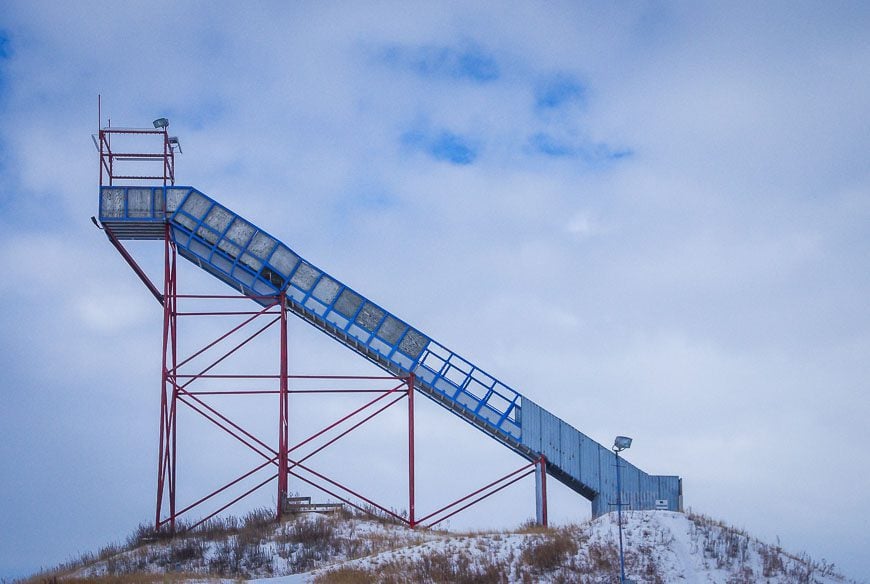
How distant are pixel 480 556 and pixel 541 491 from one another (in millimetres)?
9075

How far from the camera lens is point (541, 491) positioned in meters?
48.3

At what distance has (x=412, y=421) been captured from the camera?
49.0 meters

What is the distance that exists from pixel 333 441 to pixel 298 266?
21.7 feet

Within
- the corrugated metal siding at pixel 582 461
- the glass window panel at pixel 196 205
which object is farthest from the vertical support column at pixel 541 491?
the glass window panel at pixel 196 205

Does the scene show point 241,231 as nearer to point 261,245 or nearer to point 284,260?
point 261,245

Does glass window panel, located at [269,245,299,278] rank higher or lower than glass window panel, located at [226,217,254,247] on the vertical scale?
lower

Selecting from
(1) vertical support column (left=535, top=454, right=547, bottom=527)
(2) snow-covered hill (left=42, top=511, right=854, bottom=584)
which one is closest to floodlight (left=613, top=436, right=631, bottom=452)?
(2) snow-covered hill (left=42, top=511, right=854, bottom=584)

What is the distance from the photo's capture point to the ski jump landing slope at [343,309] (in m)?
48.8

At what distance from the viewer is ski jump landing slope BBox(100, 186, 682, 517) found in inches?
1922

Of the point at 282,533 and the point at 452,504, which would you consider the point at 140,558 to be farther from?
the point at 452,504

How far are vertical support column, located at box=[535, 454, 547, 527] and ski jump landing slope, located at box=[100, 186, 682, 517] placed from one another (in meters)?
0.35

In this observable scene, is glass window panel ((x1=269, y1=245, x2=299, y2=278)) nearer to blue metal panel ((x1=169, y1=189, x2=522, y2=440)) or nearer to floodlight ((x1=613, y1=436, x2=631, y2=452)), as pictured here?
blue metal panel ((x1=169, y1=189, x2=522, y2=440))

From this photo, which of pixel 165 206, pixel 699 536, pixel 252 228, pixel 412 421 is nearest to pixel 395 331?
pixel 412 421

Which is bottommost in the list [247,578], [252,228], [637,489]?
[247,578]
